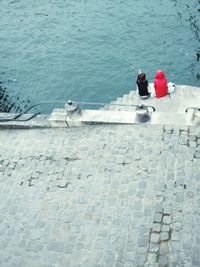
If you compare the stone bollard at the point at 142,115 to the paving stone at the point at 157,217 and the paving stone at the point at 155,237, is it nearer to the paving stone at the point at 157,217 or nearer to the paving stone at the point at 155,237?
the paving stone at the point at 157,217

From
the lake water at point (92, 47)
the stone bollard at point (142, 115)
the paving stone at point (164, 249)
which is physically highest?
the stone bollard at point (142, 115)

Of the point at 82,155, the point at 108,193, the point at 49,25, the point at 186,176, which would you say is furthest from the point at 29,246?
the point at 49,25

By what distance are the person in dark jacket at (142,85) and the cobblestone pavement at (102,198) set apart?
2275 mm

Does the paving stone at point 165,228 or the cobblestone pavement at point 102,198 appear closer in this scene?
the cobblestone pavement at point 102,198

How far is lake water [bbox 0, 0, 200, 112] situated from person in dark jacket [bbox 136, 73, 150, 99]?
5934 mm

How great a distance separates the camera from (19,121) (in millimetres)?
15562

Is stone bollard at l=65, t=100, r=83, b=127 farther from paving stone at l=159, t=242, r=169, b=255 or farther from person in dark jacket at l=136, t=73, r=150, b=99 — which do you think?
paving stone at l=159, t=242, r=169, b=255

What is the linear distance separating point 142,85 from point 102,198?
233 inches

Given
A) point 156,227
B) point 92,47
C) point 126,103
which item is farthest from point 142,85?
point 92,47

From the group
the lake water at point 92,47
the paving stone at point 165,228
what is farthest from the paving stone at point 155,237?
the lake water at point 92,47

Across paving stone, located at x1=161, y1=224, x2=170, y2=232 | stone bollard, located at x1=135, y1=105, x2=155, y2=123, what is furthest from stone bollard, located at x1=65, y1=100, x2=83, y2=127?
paving stone, located at x1=161, y1=224, x2=170, y2=232

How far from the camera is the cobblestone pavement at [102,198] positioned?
10383 mm

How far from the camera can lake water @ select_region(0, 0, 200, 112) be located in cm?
2261

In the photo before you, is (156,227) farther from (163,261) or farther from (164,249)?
(163,261)
